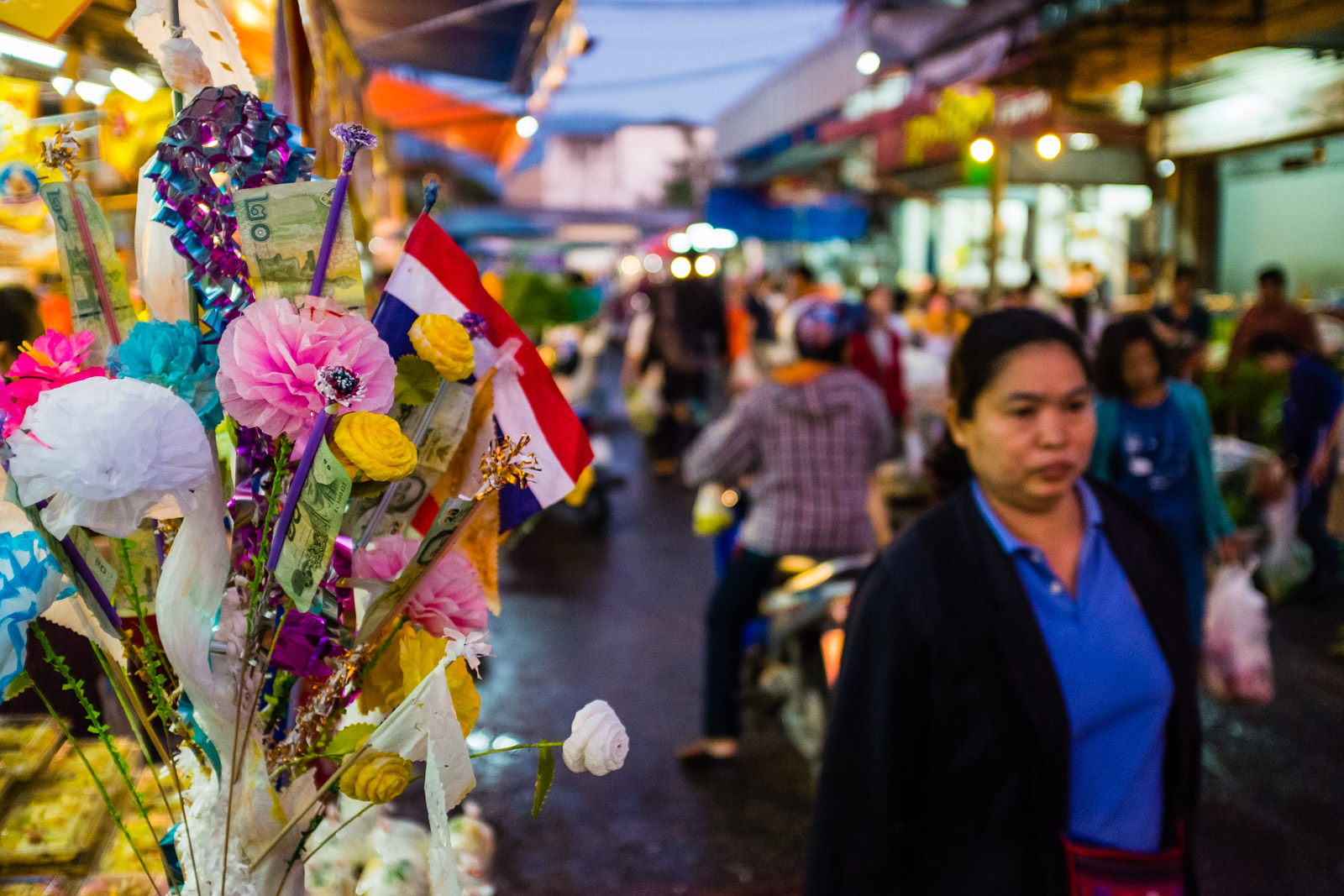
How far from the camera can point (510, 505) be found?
4.36 ft

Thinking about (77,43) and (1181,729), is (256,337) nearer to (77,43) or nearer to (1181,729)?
(1181,729)

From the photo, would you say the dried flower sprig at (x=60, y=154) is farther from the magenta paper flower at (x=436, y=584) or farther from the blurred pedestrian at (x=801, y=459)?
the blurred pedestrian at (x=801, y=459)

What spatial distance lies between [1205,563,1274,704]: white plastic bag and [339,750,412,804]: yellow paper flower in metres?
2.71

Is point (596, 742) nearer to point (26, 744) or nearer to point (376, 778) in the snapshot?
point (376, 778)

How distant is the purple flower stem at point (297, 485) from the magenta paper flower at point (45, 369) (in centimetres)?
24

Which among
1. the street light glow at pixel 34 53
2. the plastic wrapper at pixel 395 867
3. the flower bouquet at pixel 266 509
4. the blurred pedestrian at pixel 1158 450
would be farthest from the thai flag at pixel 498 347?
the blurred pedestrian at pixel 1158 450

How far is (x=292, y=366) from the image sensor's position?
0.96 meters

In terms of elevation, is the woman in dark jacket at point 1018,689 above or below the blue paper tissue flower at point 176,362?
below

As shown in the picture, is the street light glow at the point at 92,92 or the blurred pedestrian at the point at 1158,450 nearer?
the street light glow at the point at 92,92

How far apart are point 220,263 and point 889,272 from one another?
760 inches

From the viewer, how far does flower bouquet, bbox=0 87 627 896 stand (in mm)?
952

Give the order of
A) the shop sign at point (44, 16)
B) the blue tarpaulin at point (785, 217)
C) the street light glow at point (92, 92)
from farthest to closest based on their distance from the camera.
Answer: the blue tarpaulin at point (785, 217)
the street light glow at point (92, 92)
the shop sign at point (44, 16)

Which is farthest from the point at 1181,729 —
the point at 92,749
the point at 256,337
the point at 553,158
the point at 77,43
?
the point at 553,158

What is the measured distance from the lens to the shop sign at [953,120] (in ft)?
29.5
